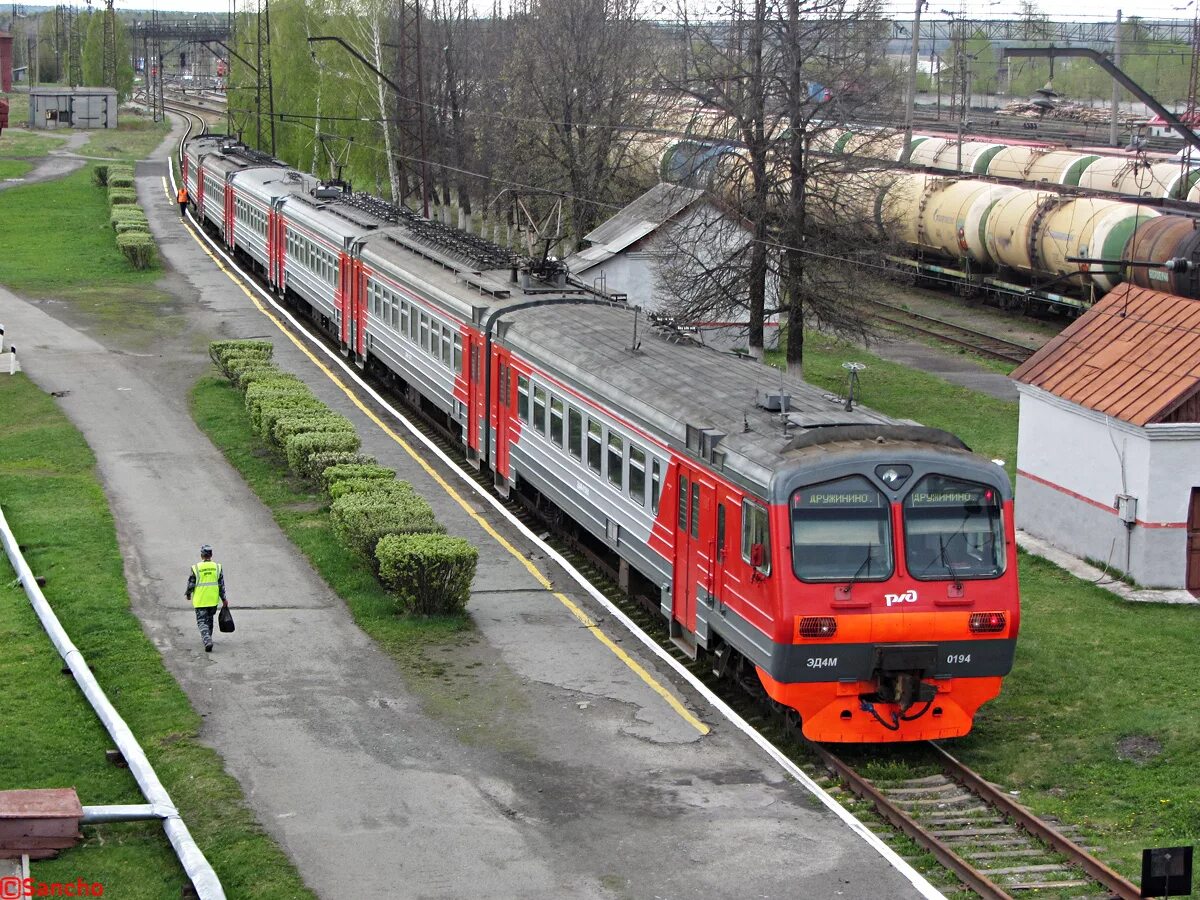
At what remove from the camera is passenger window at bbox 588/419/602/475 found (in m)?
19.0

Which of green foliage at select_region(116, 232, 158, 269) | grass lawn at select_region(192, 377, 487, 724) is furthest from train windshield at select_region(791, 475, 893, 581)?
green foliage at select_region(116, 232, 158, 269)

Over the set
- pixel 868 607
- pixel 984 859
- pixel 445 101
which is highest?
pixel 445 101

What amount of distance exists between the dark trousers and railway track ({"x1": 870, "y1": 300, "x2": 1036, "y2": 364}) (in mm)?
21976

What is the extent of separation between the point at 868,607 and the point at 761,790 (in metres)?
1.79

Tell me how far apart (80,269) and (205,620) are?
115 feet

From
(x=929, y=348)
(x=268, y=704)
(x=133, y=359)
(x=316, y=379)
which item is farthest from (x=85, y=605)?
(x=929, y=348)

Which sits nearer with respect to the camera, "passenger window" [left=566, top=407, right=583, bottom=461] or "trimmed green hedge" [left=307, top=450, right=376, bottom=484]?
"passenger window" [left=566, top=407, right=583, bottom=461]

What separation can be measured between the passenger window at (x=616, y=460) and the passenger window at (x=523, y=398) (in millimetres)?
3599

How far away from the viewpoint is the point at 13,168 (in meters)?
82.6

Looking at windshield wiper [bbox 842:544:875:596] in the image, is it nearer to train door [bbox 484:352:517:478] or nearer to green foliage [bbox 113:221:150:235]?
train door [bbox 484:352:517:478]

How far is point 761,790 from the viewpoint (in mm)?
13398

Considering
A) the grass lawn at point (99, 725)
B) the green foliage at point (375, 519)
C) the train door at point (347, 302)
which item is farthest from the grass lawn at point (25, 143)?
the green foliage at point (375, 519)

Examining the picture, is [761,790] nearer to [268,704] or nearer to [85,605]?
[268,704]

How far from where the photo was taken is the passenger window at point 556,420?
20.5 meters
